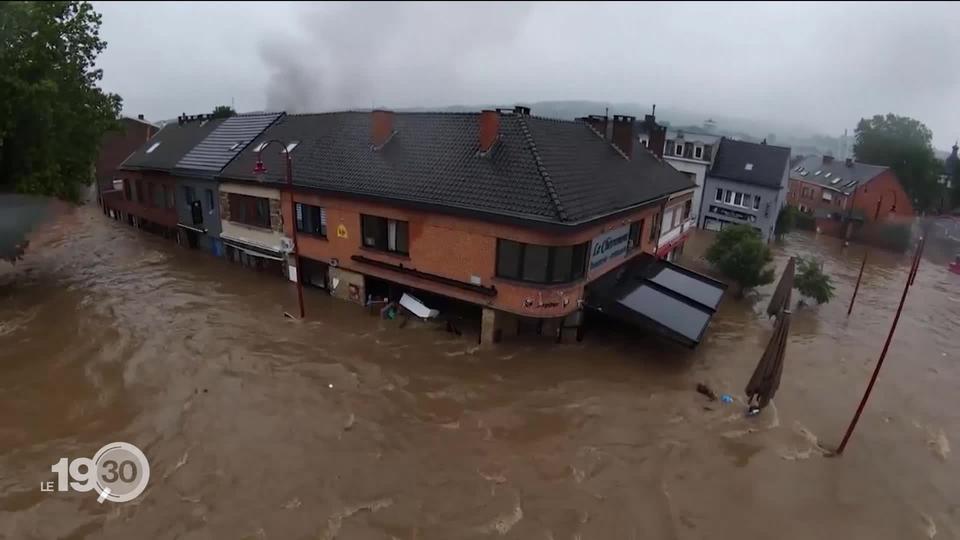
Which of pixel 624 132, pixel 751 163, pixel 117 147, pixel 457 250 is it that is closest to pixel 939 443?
pixel 457 250

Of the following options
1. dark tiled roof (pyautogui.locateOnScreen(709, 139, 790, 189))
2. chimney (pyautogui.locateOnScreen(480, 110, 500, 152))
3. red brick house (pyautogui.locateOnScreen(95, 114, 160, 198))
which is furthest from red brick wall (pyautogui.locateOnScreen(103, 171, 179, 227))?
dark tiled roof (pyautogui.locateOnScreen(709, 139, 790, 189))

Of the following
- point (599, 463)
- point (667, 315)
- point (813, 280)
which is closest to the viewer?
point (599, 463)

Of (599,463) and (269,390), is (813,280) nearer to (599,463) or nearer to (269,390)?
(599,463)

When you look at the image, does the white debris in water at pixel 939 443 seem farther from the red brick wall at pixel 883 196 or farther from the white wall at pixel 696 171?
the white wall at pixel 696 171

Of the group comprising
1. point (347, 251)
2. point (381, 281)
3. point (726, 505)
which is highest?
point (347, 251)

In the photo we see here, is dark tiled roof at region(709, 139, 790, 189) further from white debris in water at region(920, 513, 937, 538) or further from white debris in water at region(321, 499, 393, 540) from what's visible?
white debris in water at region(321, 499, 393, 540)

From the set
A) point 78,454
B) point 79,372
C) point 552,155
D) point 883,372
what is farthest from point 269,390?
point 883,372

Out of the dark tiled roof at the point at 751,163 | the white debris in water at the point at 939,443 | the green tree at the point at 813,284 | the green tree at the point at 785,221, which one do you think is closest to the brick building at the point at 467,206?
the green tree at the point at 813,284
